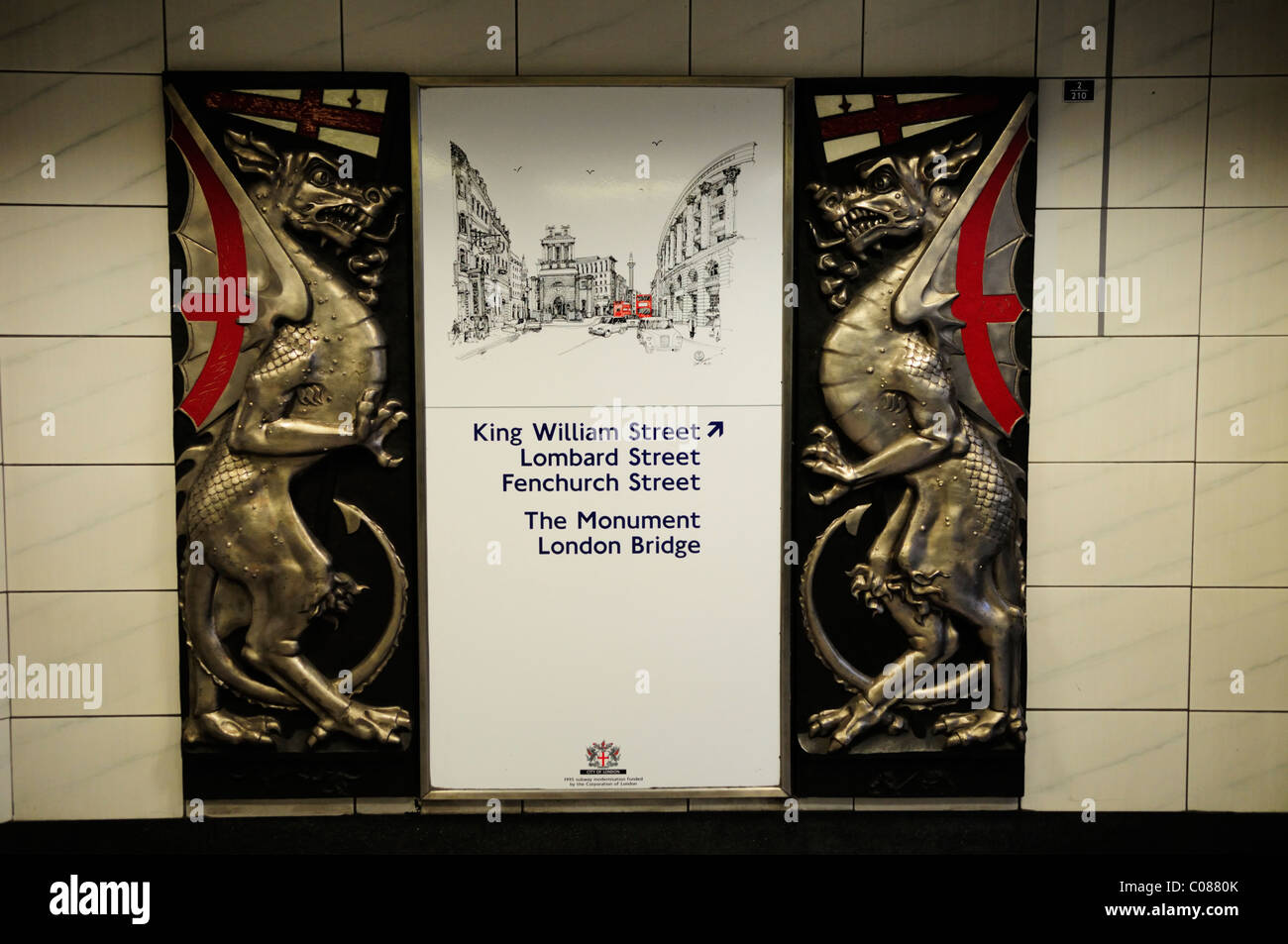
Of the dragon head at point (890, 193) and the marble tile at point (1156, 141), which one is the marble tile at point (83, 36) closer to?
the dragon head at point (890, 193)

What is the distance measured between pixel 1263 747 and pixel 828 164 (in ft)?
6.56

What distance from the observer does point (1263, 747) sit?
2096mm

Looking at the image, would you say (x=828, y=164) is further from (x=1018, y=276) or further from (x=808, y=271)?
(x=1018, y=276)

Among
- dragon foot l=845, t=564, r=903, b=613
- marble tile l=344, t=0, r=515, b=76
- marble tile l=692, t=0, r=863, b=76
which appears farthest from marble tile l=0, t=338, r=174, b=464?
dragon foot l=845, t=564, r=903, b=613

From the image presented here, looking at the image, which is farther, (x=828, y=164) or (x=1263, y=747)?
(x=1263, y=747)

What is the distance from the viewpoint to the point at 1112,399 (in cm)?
205

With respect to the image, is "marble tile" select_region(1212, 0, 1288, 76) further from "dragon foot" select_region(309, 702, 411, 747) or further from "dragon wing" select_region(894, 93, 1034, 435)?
"dragon foot" select_region(309, 702, 411, 747)

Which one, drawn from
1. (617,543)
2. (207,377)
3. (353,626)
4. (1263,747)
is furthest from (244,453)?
(1263,747)

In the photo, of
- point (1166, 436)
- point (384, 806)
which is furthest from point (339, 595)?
point (1166, 436)

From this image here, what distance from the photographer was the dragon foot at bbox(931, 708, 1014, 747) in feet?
6.68

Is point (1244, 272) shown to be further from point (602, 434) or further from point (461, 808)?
point (461, 808)

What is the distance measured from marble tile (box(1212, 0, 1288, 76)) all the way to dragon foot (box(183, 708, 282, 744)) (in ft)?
10.1
